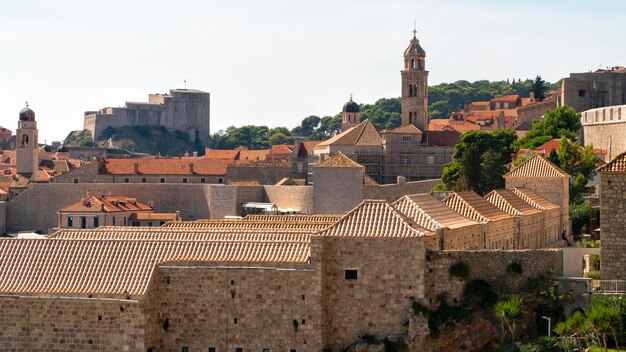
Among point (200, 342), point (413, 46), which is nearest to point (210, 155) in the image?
point (413, 46)

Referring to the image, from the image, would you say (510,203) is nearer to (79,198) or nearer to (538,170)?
(538,170)

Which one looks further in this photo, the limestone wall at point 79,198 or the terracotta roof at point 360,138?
the limestone wall at point 79,198

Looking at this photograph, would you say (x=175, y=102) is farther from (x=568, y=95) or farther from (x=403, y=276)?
(x=403, y=276)

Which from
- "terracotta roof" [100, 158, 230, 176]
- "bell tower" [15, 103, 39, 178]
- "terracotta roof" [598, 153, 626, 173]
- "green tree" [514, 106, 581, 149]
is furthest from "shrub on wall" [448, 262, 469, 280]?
"bell tower" [15, 103, 39, 178]

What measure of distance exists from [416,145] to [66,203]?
856 inches

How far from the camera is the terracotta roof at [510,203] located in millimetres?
48219

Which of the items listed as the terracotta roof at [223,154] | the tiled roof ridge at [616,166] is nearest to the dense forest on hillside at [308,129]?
Answer: the terracotta roof at [223,154]

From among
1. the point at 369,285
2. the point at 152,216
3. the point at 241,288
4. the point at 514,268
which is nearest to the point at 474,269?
the point at 514,268

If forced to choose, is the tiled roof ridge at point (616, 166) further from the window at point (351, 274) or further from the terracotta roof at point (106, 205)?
the terracotta roof at point (106, 205)

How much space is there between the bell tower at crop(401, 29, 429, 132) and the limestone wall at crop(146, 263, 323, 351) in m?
54.9

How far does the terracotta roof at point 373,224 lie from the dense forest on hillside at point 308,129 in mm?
118783

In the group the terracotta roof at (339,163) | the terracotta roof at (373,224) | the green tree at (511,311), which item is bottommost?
the green tree at (511,311)

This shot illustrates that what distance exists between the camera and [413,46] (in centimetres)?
8919

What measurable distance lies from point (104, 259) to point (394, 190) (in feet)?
117
